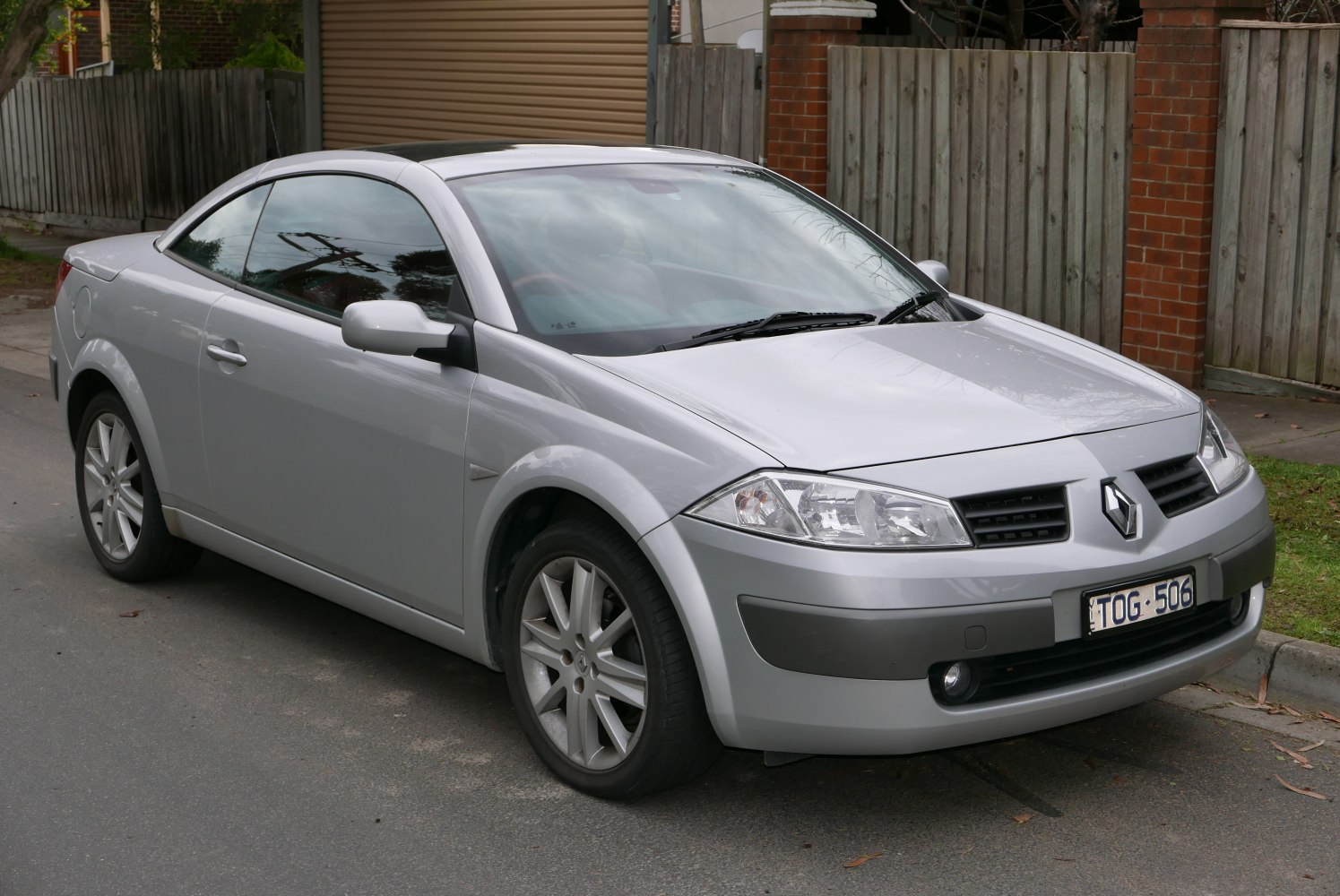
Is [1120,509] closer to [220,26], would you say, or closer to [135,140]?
[135,140]

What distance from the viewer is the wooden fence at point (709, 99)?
493 inches

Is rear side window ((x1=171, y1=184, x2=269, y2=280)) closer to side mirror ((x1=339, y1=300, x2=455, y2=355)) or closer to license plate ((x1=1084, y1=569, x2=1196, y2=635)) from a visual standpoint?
side mirror ((x1=339, y1=300, x2=455, y2=355))

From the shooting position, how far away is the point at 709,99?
1292 cm

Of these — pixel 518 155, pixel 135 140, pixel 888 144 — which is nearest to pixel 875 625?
pixel 518 155

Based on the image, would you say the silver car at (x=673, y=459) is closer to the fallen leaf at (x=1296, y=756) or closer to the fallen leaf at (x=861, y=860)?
the fallen leaf at (x=861, y=860)

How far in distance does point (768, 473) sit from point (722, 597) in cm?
32

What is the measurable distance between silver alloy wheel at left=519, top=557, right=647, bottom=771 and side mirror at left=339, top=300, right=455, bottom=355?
0.76 metres

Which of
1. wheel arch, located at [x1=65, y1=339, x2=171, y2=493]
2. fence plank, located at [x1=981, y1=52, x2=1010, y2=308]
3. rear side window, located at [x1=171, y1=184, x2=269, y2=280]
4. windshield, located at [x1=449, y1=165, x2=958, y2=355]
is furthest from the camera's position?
fence plank, located at [x1=981, y1=52, x2=1010, y2=308]

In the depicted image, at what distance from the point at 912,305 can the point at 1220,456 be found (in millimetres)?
1143

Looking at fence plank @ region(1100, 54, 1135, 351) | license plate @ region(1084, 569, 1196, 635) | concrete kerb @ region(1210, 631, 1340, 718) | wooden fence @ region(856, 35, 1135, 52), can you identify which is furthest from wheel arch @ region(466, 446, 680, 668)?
wooden fence @ region(856, 35, 1135, 52)

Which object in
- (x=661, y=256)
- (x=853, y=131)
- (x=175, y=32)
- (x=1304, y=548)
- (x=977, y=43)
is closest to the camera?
(x=661, y=256)

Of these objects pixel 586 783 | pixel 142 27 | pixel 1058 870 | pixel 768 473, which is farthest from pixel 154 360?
pixel 142 27

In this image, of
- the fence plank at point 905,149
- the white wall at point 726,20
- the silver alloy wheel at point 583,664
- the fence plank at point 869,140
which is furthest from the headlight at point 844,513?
the white wall at point 726,20

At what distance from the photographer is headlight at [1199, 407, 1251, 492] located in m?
4.53
